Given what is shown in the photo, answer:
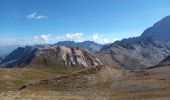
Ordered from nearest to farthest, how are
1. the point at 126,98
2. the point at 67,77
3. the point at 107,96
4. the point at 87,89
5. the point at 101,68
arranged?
the point at 126,98 → the point at 107,96 → the point at 87,89 → the point at 67,77 → the point at 101,68

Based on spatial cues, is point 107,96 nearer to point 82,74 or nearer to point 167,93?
point 167,93

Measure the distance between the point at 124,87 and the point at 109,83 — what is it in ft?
35.3

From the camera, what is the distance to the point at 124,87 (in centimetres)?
9775

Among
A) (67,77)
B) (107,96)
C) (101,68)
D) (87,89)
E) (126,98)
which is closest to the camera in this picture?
(126,98)

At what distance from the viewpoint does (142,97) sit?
262 feet

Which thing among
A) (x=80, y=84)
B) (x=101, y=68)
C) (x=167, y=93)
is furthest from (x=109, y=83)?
(x=167, y=93)

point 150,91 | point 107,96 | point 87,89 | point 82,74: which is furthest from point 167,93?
point 82,74

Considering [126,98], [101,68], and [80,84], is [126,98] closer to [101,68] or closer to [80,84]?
[80,84]

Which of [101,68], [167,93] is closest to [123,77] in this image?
[101,68]

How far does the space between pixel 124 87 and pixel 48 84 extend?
1036 inches

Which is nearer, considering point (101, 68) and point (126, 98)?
point (126, 98)

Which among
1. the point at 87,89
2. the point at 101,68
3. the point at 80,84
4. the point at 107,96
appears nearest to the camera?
the point at 107,96

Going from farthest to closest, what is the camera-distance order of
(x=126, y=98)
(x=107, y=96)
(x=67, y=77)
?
(x=67, y=77)
(x=107, y=96)
(x=126, y=98)

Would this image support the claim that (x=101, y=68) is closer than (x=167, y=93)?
No
